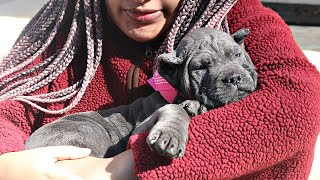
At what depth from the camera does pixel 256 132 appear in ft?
4.66

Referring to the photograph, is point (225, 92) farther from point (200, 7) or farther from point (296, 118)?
point (200, 7)

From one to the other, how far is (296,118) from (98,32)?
74 centimetres

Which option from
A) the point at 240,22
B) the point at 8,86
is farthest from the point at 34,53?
the point at 240,22

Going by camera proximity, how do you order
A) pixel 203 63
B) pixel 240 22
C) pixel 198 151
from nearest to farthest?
pixel 198 151 → pixel 203 63 → pixel 240 22

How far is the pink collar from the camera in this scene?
1582mm

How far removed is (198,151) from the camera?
1392mm

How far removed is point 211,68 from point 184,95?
4.8 inches

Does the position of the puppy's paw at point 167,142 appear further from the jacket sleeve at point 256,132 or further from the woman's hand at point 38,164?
the woman's hand at point 38,164

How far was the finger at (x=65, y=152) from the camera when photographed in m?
1.45

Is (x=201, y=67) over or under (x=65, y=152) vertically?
over

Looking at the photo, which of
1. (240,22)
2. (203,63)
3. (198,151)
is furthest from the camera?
(240,22)

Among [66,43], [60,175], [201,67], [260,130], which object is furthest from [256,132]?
[66,43]

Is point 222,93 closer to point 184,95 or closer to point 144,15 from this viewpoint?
point 184,95

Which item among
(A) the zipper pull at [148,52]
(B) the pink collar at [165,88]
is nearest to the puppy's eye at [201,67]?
(B) the pink collar at [165,88]
